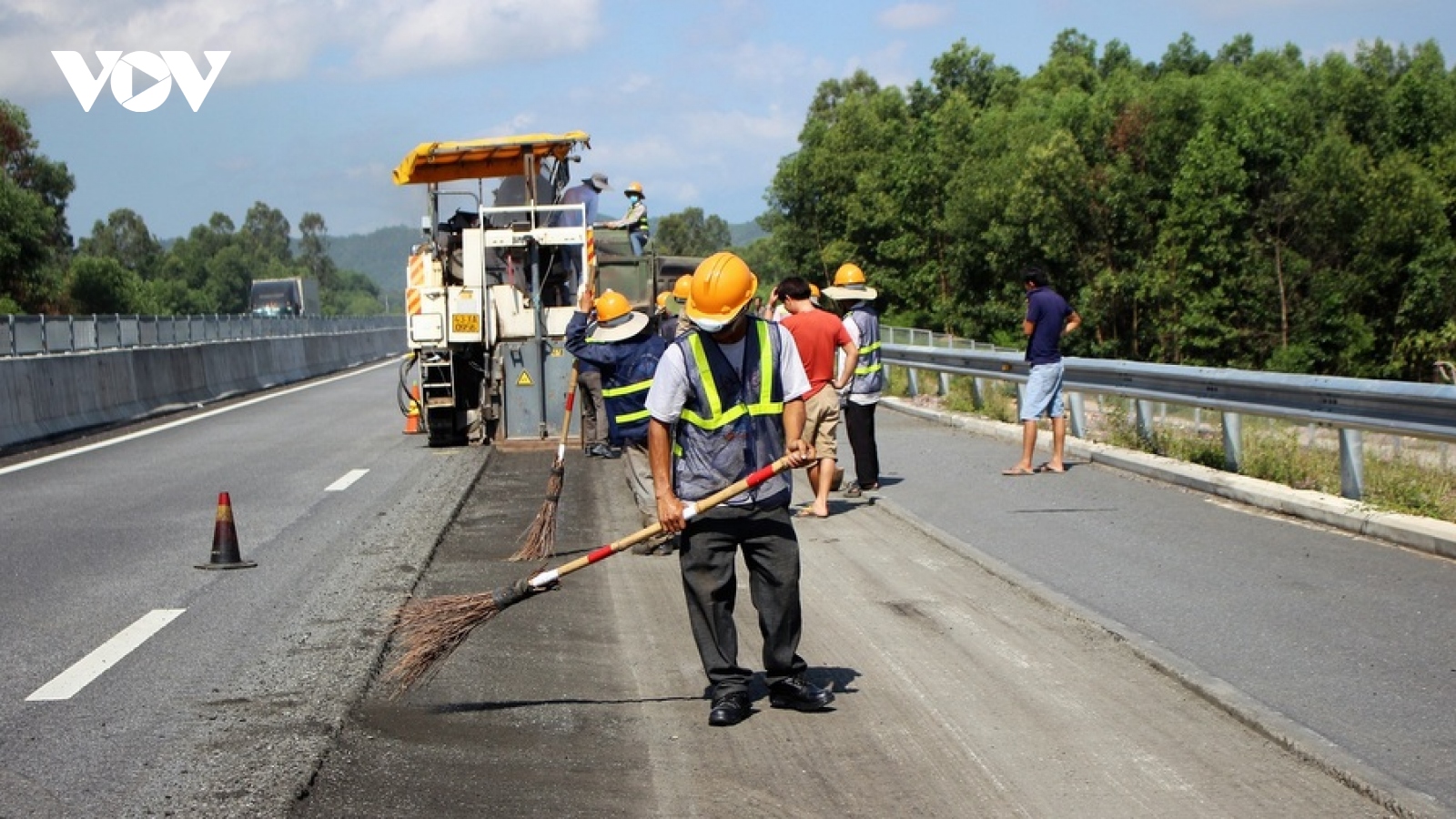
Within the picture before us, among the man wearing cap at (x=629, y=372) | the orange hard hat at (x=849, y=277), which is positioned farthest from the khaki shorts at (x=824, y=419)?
the orange hard hat at (x=849, y=277)

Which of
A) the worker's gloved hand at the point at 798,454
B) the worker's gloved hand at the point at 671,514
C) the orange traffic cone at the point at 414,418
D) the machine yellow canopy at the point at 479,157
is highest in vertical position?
the machine yellow canopy at the point at 479,157

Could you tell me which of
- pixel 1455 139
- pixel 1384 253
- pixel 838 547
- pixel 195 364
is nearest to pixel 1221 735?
pixel 838 547

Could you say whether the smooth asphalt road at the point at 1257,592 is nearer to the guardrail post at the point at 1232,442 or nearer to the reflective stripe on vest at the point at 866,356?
the guardrail post at the point at 1232,442

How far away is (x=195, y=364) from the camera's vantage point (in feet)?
90.8

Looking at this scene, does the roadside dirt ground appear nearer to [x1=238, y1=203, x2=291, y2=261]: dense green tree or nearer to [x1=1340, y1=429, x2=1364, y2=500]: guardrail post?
[x1=1340, y1=429, x2=1364, y2=500]: guardrail post

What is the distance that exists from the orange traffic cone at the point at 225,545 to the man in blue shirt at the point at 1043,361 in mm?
7079

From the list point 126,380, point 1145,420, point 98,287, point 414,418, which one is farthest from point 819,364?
point 98,287

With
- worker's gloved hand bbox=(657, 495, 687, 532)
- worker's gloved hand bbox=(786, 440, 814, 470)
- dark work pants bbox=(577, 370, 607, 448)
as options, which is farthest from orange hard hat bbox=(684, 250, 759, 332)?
dark work pants bbox=(577, 370, 607, 448)

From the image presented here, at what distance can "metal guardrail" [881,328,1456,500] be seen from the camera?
10570 millimetres

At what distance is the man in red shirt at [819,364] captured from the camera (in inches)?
470

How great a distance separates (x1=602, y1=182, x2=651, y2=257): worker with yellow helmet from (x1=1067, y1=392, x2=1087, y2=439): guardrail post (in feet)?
21.4

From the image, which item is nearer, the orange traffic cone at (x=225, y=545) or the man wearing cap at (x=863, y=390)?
the orange traffic cone at (x=225, y=545)

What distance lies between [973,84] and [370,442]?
9430cm

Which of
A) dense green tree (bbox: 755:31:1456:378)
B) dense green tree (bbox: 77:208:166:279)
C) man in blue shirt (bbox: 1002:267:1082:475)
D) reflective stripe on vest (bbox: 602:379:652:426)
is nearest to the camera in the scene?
reflective stripe on vest (bbox: 602:379:652:426)
